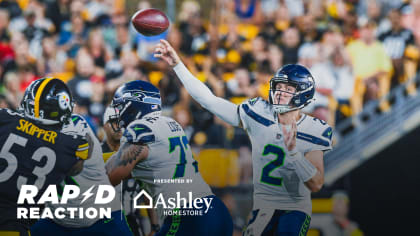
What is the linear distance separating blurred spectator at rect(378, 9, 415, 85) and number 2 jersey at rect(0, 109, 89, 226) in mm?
7191

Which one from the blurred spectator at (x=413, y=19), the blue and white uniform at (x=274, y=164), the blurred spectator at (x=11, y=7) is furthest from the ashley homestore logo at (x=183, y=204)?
the blurred spectator at (x=11, y=7)

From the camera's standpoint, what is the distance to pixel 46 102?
504 centimetres

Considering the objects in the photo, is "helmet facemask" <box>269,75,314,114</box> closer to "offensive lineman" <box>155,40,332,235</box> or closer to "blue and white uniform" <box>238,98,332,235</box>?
"offensive lineman" <box>155,40,332,235</box>

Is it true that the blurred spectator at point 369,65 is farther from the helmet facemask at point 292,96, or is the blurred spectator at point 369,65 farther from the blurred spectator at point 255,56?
the helmet facemask at point 292,96

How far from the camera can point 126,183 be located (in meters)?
6.17

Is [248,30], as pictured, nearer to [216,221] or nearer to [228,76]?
[228,76]

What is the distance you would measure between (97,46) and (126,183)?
4.64 metres

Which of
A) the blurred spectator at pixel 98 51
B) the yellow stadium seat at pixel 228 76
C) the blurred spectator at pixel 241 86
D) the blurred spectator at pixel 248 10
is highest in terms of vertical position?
the blurred spectator at pixel 248 10

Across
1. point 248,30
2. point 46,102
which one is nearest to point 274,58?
point 248,30

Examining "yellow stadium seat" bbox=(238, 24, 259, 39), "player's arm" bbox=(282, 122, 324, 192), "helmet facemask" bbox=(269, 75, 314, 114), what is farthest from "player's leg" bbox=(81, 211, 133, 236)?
"yellow stadium seat" bbox=(238, 24, 259, 39)

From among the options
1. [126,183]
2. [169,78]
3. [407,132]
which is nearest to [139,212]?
[126,183]

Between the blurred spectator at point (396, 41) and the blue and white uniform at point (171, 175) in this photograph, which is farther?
the blurred spectator at point (396, 41)

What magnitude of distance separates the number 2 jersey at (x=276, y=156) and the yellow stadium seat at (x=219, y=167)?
2568 millimetres

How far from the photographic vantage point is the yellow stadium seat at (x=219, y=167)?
8.00 m
